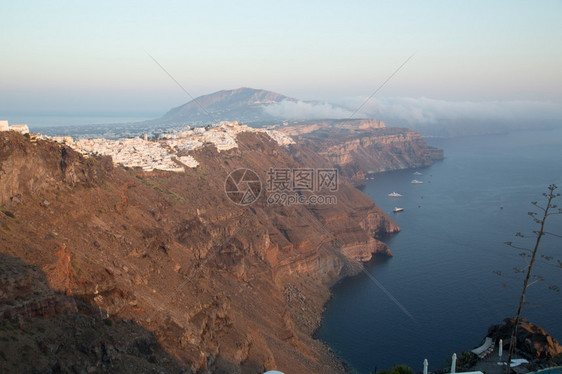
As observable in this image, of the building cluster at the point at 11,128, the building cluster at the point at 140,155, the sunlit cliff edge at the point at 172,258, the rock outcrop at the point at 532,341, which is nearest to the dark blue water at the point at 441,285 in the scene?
the rock outcrop at the point at 532,341

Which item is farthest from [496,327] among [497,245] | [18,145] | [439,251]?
[497,245]

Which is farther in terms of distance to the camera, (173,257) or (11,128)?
(173,257)

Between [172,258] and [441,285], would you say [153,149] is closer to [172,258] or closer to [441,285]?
[172,258]

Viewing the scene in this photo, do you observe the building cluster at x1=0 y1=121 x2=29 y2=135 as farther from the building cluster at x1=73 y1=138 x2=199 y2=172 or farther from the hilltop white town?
the building cluster at x1=73 y1=138 x2=199 y2=172

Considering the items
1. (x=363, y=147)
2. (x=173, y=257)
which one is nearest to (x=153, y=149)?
(x=173, y=257)

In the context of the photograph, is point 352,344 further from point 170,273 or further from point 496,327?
point 170,273
